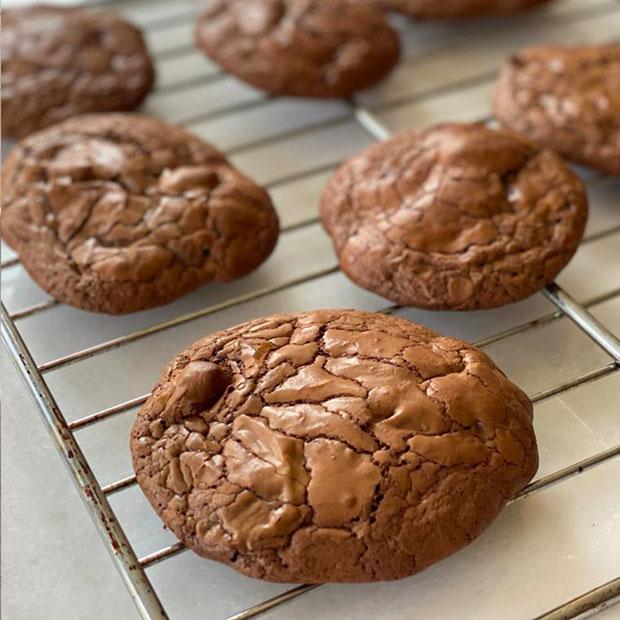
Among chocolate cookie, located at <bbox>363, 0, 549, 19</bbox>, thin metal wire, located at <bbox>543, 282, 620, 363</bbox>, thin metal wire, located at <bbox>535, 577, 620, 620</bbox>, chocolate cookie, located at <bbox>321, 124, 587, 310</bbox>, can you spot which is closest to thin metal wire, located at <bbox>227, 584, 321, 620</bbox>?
thin metal wire, located at <bbox>535, 577, 620, 620</bbox>

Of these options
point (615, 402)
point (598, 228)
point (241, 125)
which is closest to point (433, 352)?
point (615, 402)

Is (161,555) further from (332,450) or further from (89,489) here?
(332,450)

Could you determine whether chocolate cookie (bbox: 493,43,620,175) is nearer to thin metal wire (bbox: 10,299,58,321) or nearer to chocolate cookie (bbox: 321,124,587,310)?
chocolate cookie (bbox: 321,124,587,310)

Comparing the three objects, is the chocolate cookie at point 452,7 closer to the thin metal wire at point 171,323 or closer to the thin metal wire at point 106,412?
the thin metal wire at point 171,323

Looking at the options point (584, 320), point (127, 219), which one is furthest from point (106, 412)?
point (584, 320)

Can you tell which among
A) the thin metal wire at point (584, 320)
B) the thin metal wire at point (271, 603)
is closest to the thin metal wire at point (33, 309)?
the thin metal wire at point (271, 603)

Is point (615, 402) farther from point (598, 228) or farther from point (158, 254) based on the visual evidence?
point (158, 254)
